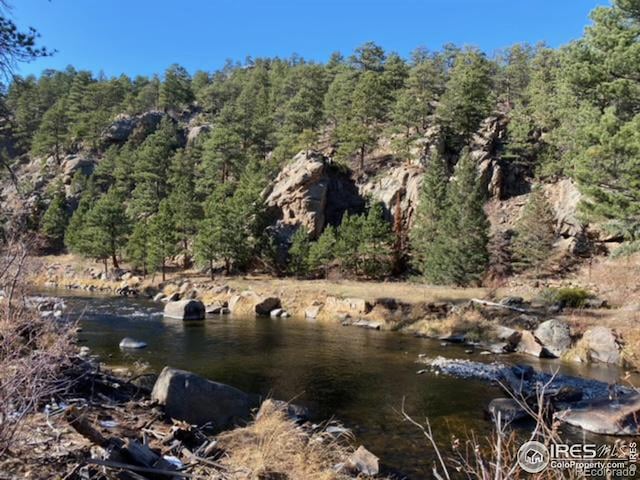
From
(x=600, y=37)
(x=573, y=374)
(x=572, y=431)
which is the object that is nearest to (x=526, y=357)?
(x=573, y=374)

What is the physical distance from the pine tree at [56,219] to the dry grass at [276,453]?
208ft

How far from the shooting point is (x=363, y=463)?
8.44 meters

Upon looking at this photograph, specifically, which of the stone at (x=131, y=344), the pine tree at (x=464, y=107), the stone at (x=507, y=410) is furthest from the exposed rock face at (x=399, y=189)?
the stone at (x=507, y=410)

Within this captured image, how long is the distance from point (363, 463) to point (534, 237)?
35.5m

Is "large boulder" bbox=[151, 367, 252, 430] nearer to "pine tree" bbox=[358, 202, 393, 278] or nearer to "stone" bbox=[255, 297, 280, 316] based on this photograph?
"stone" bbox=[255, 297, 280, 316]

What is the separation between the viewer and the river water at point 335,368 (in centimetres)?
1148

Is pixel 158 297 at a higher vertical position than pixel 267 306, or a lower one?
lower

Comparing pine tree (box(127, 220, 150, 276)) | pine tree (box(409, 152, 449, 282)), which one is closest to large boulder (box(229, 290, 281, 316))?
pine tree (box(409, 152, 449, 282))

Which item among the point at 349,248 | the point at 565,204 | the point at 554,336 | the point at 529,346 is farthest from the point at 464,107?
the point at 529,346

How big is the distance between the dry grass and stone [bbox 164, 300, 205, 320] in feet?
70.0

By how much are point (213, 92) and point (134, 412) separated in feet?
311

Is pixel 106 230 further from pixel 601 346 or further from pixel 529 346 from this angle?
pixel 601 346

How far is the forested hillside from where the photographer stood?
19.4 meters

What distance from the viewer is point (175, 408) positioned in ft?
29.4
